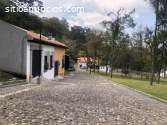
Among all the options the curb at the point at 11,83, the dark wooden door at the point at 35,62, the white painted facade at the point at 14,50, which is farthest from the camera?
the dark wooden door at the point at 35,62

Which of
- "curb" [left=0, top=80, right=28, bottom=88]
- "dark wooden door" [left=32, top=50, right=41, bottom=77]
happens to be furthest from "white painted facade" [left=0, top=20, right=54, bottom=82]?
"dark wooden door" [left=32, top=50, right=41, bottom=77]

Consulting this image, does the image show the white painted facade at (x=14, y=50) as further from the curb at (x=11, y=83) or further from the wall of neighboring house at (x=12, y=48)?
the curb at (x=11, y=83)

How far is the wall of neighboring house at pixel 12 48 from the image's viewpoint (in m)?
18.0

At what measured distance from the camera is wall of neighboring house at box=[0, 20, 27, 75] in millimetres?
18047

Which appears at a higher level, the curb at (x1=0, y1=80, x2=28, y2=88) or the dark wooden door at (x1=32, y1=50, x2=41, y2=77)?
the dark wooden door at (x1=32, y1=50, x2=41, y2=77)

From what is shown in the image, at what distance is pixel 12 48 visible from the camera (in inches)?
720

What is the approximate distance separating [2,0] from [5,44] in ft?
36.6

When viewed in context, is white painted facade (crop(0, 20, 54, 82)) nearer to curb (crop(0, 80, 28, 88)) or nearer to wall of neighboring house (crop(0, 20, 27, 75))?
wall of neighboring house (crop(0, 20, 27, 75))

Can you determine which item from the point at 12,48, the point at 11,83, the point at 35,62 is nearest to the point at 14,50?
the point at 12,48

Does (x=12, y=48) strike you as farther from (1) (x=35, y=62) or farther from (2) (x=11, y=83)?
(2) (x=11, y=83)

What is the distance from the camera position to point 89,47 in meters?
61.7

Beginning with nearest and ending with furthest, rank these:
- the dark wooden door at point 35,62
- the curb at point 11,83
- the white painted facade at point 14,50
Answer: the curb at point 11,83
the white painted facade at point 14,50
the dark wooden door at point 35,62

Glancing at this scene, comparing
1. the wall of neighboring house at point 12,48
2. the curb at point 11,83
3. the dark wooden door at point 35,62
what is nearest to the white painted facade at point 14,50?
the wall of neighboring house at point 12,48

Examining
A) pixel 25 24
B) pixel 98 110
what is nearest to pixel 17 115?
pixel 98 110
